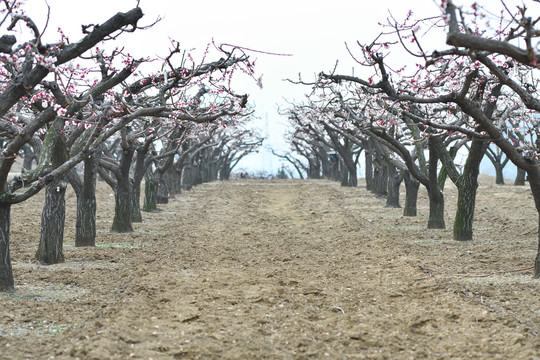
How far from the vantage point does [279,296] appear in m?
9.18

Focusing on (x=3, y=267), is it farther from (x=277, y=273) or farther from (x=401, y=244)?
(x=401, y=244)

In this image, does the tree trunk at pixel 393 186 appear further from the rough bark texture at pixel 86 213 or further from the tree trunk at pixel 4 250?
the tree trunk at pixel 4 250

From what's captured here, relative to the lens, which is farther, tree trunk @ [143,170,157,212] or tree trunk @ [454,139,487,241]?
tree trunk @ [143,170,157,212]

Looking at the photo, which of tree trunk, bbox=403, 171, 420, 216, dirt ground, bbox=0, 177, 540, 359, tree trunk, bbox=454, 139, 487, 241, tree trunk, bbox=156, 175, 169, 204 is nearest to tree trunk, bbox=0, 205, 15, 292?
dirt ground, bbox=0, 177, 540, 359

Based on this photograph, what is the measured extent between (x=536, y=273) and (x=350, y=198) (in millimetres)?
19926

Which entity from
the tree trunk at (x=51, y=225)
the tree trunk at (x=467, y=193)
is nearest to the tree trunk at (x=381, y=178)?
the tree trunk at (x=467, y=193)

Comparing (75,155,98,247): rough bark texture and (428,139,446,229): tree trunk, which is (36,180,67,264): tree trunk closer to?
(75,155,98,247): rough bark texture

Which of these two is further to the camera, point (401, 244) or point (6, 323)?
point (401, 244)

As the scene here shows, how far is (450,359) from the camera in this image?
6332 millimetres

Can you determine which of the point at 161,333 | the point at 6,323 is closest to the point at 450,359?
the point at 161,333

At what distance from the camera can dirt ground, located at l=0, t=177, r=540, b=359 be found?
264 inches

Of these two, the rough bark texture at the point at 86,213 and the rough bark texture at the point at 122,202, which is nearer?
the rough bark texture at the point at 86,213

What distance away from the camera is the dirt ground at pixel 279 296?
670 centimetres

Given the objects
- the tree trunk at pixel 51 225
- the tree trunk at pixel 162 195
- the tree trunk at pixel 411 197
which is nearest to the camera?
the tree trunk at pixel 51 225
